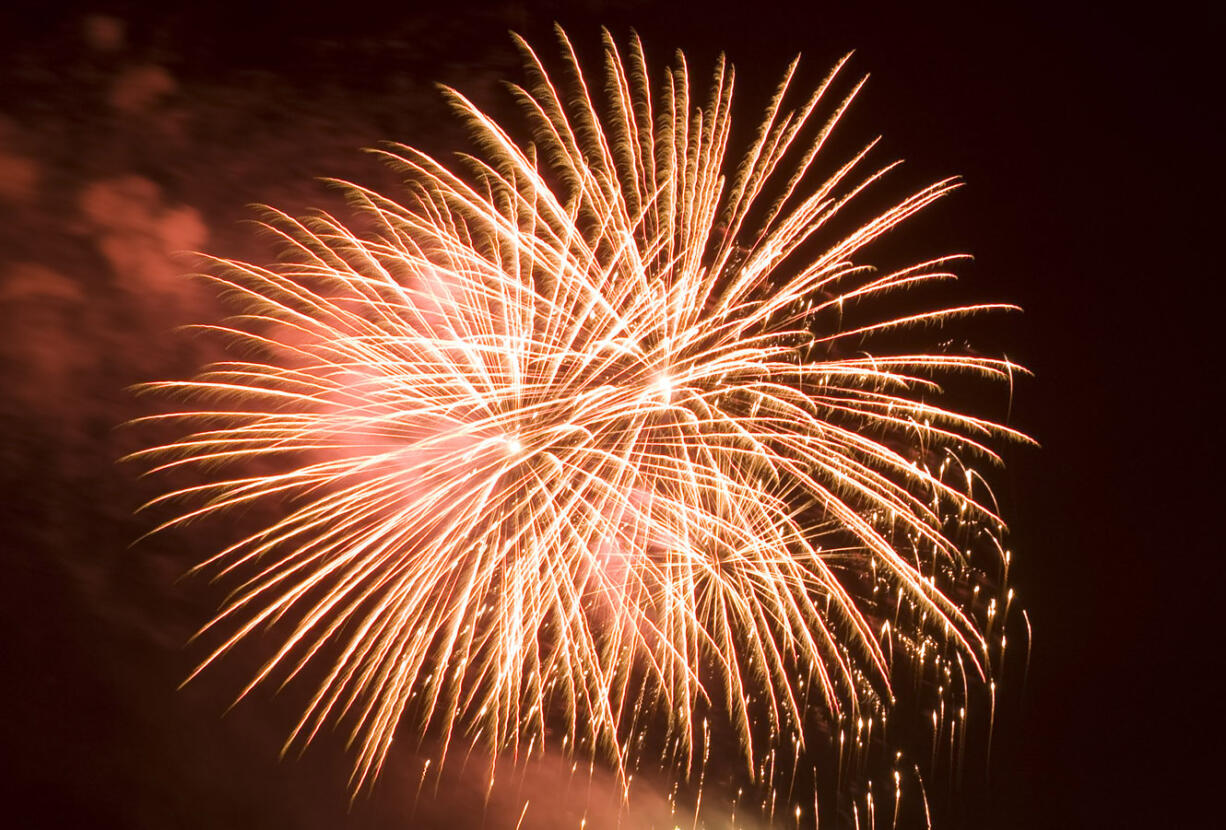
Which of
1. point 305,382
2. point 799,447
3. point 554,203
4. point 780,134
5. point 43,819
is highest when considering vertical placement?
point 780,134

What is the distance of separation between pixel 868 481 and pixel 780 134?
2394 mm

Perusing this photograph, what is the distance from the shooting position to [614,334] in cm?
518

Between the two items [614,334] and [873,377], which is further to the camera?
[873,377]

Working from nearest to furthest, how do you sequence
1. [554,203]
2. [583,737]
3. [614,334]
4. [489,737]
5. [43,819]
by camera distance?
[614,334], [554,203], [583,737], [489,737], [43,819]

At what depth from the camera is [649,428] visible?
5371 mm

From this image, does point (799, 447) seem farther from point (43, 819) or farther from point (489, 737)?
point (43, 819)

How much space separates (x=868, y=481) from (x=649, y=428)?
61.3 inches

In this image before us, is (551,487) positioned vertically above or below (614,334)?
below

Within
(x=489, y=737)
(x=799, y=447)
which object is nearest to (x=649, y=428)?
(x=799, y=447)

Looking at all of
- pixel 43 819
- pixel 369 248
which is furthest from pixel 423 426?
pixel 43 819

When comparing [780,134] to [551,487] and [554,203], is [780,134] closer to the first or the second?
[554,203]

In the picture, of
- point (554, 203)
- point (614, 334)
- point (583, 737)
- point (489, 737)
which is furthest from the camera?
point (489, 737)

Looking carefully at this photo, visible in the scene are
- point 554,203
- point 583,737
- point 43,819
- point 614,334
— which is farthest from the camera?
point 43,819

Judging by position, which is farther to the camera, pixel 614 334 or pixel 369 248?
pixel 369 248
